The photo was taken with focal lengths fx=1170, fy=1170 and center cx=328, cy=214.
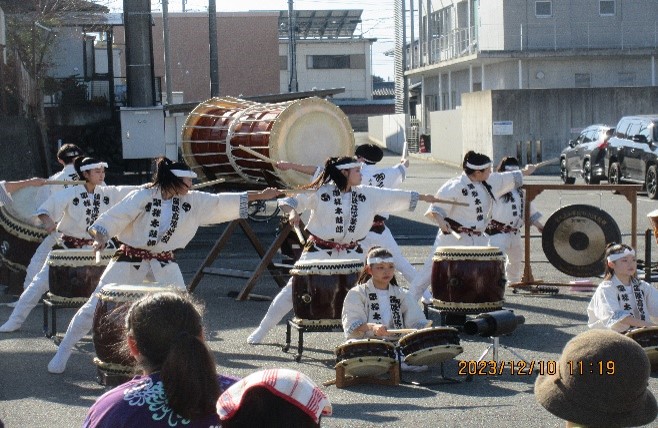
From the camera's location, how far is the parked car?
2670cm

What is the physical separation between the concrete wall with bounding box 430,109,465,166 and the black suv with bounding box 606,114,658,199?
11.6 meters

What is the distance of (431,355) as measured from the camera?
7.70 m

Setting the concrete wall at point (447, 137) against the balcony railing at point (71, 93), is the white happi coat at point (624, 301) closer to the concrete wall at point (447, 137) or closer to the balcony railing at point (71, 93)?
the balcony railing at point (71, 93)

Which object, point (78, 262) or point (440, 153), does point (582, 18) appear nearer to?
point (440, 153)

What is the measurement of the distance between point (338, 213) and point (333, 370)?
1.32m

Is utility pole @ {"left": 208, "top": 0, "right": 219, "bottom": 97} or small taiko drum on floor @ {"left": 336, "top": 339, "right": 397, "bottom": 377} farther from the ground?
utility pole @ {"left": 208, "top": 0, "right": 219, "bottom": 97}

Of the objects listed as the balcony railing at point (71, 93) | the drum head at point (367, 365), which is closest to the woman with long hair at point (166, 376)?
the drum head at point (367, 365)

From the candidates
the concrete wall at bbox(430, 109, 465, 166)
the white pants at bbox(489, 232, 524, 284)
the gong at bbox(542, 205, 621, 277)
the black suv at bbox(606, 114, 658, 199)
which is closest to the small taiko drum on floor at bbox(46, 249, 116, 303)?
the white pants at bbox(489, 232, 524, 284)

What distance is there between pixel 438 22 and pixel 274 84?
7.36 metres

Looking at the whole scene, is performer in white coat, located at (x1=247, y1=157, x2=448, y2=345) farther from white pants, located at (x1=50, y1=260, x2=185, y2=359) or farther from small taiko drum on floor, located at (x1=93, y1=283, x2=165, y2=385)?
small taiko drum on floor, located at (x1=93, y1=283, x2=165, y2=385)

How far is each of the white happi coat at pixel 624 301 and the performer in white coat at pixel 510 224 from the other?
11.3 feet

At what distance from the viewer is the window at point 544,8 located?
3891cm

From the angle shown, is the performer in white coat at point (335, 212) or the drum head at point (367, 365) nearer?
the drum head at point (367, 365)

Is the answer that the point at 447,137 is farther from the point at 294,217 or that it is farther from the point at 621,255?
the point at 621,255
